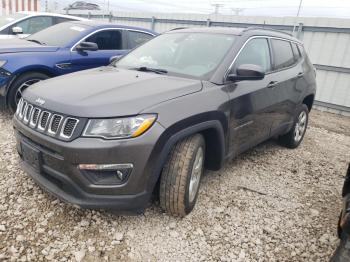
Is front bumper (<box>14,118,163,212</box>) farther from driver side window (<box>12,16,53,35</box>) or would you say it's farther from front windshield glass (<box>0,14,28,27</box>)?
front windshield glass (<box>0,14,28,27</box>)

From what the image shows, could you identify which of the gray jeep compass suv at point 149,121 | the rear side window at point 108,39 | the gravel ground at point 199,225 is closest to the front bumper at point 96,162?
the gray jeep compass suv at point 149,121

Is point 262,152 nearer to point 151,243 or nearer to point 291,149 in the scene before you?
point 291,149

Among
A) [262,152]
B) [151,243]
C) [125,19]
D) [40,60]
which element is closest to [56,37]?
[40,60]

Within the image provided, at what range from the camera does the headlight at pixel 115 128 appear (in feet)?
7.14

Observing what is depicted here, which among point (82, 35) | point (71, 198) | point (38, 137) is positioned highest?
point (82, 35)

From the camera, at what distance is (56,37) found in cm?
545

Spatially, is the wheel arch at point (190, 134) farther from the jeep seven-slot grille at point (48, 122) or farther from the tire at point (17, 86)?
the tire at point (17, 86)

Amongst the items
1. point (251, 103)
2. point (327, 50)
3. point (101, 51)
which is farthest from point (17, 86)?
point (327, 50)

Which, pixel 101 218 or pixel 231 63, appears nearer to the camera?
pixel 101 218

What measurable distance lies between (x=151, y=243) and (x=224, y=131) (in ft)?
3.87

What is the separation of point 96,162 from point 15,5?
15823mm

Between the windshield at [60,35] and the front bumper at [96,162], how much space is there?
340cm

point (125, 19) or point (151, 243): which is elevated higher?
point (125, 19)

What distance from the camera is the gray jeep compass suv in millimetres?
2189
